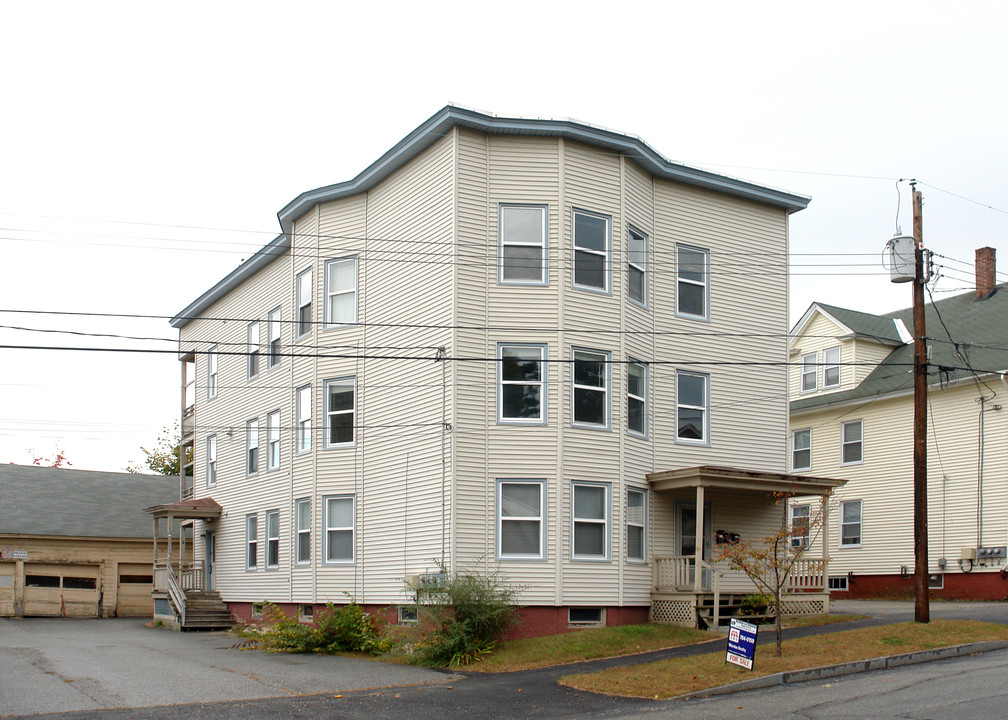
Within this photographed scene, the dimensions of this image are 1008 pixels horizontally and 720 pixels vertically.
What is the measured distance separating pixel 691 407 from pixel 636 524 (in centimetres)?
338

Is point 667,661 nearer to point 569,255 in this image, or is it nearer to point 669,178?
point 569,255

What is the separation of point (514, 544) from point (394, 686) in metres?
5.09

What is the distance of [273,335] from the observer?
29953mm

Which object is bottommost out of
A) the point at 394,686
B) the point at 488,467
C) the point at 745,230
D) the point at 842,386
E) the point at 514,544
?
the point at 394,686

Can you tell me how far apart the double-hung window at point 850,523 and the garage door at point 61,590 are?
26584mm

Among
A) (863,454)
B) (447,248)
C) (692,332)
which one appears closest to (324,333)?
(447,248)

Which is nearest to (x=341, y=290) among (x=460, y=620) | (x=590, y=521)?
(x=590, y=521)

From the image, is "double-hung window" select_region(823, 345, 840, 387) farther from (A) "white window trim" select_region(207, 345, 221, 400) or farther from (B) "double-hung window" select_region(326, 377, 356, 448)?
(A) "white window trim" select_region(207, 345, 221, 400)

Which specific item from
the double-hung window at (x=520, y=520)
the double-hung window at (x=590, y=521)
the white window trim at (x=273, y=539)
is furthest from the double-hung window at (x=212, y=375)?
the double-hung window at (x=590, y=521)

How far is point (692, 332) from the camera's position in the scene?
24734 mm

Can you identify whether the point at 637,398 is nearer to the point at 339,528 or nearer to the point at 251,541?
the point at 339,528

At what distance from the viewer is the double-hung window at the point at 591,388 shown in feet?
72.5

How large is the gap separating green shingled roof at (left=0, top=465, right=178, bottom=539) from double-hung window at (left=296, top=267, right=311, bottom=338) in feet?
51.8

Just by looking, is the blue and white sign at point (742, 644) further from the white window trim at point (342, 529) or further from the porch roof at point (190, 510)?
the porch roof at point (190, 510)
